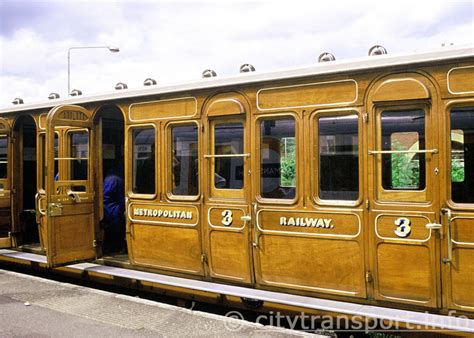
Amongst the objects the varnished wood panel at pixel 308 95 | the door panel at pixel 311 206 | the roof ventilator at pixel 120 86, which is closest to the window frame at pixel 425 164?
the door panel at pixel 311 206

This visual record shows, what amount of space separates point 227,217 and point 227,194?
0.89 ft

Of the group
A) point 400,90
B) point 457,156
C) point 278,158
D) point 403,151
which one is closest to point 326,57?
point 400,90

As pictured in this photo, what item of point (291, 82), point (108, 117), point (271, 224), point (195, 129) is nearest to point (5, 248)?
point (108, 117)

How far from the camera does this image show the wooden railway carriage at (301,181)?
4379 mm

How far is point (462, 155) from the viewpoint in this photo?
14.3ft

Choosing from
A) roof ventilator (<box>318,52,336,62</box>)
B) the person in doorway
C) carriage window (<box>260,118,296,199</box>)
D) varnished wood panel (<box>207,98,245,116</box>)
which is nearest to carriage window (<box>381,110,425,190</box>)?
roof ventilator (<box>318,52,336,62</box>)

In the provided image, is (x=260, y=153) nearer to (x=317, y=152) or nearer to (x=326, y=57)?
(x=317, y=152)

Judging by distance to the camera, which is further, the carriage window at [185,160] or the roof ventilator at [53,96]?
the roof ventilator at [53,96]

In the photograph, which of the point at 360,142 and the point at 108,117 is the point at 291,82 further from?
the point at 108,117

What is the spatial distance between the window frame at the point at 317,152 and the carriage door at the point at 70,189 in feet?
11.4

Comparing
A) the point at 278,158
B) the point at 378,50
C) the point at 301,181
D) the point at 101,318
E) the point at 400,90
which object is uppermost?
the point at 378,50

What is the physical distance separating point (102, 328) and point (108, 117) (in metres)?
3.50

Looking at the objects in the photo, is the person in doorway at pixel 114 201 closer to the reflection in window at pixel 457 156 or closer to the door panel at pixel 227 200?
the door panel at pixel 227 200

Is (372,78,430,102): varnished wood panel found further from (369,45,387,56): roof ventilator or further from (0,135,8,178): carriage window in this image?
(0,135,8,178): carriage window
